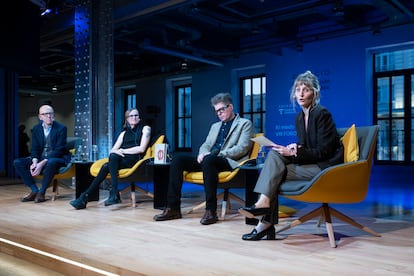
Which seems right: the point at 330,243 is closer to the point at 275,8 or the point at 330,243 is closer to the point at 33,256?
the point at 33,256

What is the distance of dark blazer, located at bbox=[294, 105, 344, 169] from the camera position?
9.66 feet

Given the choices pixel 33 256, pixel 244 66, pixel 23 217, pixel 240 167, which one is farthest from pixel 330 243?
pixel 244 66

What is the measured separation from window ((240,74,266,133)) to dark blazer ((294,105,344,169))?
9.05 metres

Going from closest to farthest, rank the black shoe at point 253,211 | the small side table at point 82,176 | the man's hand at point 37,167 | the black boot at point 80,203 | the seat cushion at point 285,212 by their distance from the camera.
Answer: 1. the black shoe at point 253,211
2. the seat cushion at point 285,212
3. the black boot at point 80,203
4. the small side table at point 82,176
5. the man's hand at point 37,167

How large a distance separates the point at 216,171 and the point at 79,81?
12.8ft

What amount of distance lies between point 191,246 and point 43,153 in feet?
10.6

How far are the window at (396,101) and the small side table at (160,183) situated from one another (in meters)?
6.78

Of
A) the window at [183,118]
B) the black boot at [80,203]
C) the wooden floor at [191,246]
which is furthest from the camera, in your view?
the window at [183,118]

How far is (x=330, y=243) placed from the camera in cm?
281

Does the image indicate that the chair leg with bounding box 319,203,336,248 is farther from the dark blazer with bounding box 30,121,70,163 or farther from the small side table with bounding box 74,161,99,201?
the dark blazer with bounding box 30,121,70,163

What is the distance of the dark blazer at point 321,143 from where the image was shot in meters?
2.94

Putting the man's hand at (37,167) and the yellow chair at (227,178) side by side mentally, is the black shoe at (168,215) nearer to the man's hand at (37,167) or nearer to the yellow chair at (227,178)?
the yellow chair at (227,178)

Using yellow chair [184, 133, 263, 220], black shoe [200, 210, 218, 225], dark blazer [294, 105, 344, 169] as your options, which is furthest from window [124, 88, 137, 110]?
dark blazer [294, 105, 344, 169]

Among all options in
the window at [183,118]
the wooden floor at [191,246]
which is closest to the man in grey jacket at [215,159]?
the wooden floor at [191,246]
